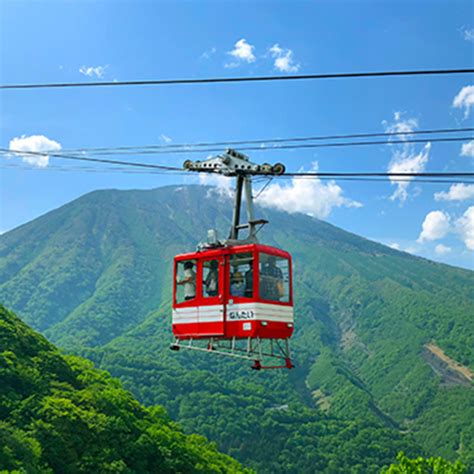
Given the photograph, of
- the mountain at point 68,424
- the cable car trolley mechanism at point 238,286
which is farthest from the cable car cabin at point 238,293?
the mountain at point 68,424

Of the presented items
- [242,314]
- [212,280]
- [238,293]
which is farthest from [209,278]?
[242,314]

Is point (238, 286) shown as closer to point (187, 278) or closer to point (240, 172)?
point (187, 278)

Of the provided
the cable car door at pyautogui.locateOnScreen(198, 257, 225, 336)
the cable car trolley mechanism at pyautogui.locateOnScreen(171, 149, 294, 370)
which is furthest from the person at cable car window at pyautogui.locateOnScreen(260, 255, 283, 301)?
the cable car door at pyautogui.locateOnScreen(198, 257, 225, 336)

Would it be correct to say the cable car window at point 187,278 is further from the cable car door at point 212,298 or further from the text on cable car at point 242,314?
the text on cable car at point 242,314

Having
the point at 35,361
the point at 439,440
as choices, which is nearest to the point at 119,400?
the point at 35,361

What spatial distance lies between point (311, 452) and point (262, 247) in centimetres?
16325

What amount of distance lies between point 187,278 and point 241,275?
1.85 metres

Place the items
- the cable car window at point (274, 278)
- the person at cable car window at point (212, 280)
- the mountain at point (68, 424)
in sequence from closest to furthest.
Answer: the cable car window at point (274, 278)
the person at cable car window at point (212, 280)
the mountain at point (68, 424)

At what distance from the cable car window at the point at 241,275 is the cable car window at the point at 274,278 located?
1.02 feet

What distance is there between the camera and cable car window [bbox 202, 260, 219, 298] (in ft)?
54.3

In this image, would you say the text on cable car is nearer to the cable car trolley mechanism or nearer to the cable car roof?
the cable car trolley mechanism

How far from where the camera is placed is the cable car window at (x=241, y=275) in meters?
15.9

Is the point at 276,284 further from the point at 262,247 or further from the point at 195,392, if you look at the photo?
the point at 195,392

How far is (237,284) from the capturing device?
16.2 m
